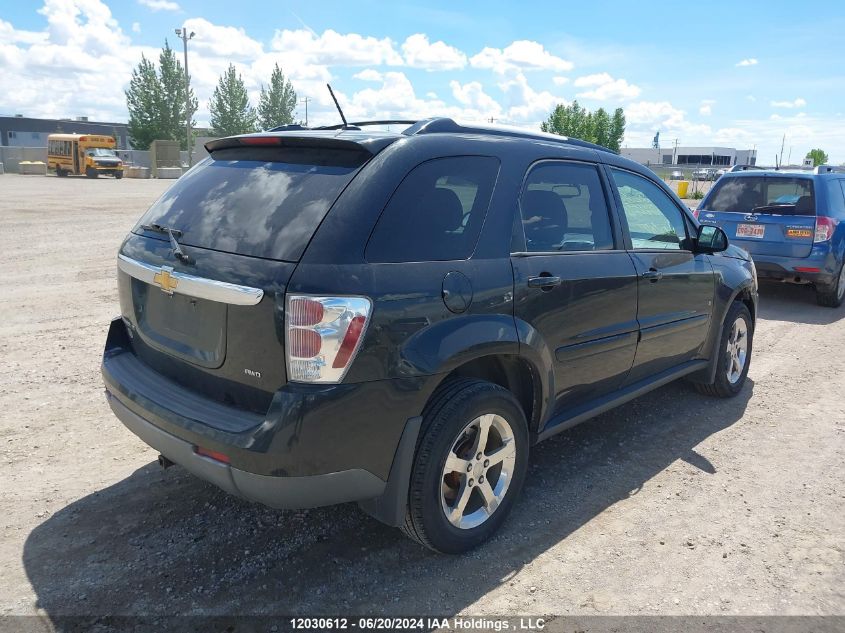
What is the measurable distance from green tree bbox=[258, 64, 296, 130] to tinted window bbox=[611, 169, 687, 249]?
257 feet

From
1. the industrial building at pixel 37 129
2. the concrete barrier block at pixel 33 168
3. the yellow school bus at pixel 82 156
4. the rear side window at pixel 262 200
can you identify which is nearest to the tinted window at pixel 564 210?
the rear side window at pixel 262 200

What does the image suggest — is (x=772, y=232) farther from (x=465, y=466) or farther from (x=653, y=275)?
(x=465, y=466)

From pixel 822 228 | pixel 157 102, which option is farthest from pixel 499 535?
pixel 157 102

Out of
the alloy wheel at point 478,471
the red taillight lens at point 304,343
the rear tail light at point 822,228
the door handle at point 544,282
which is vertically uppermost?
the rear tail light at point 822,228

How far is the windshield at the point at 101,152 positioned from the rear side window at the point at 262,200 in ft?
141

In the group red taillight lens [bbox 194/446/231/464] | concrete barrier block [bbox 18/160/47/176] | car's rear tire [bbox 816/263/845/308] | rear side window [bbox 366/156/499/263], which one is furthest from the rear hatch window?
concrete barrier block [bbox 18/160/47/176]

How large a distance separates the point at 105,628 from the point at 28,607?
0.38 metres

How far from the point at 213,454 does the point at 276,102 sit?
3227 inches

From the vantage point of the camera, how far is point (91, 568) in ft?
9.71

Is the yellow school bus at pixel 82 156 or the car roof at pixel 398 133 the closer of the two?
the car roof at pixel 398 133

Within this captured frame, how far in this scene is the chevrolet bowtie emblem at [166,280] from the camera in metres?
2.90

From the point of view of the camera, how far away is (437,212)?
296cm

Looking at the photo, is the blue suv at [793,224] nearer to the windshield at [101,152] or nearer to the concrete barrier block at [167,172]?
the windshield at [101,152]

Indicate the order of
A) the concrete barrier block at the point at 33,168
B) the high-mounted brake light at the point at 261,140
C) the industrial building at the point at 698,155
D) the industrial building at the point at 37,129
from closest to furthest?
the high-mounted brake light at the point at 261,140
the concrete barrier block at the point at 33,168
the industrial building at the point at 37,129
the industrial building at the point at 698,155
